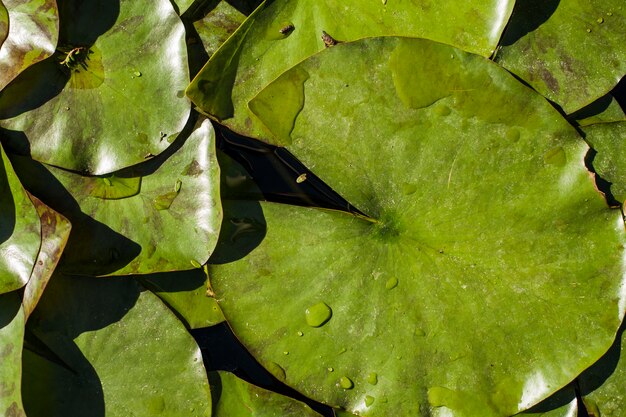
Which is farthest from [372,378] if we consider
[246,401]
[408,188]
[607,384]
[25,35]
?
[25,35]

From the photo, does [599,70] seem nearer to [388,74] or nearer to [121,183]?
[388,74]

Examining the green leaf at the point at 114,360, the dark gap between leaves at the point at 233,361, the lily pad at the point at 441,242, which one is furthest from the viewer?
the dark gap between leaves at the point at 233,361

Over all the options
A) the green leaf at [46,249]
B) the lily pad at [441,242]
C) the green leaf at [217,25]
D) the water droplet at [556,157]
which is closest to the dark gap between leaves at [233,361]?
the lily pad at [441,242]

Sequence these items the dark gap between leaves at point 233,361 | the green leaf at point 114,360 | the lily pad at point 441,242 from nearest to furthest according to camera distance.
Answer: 1. the lily pad at point 441,242
2. the green leaf at point 114,360
3. the dark gap between leaves at point 233,361

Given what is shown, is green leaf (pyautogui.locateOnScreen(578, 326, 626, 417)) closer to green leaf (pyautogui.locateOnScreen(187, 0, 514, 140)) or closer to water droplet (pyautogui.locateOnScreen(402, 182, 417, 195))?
water droplet (pyautogui.locateOnScreen(402, 182, 417, 195))

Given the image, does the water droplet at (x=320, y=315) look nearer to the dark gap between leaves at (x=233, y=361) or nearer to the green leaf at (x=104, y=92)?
the dark gap between leaves at (x=233, y=361)

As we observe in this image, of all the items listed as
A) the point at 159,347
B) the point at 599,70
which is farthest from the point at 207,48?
the point at 599,70

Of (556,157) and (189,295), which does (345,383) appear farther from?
(556,157)

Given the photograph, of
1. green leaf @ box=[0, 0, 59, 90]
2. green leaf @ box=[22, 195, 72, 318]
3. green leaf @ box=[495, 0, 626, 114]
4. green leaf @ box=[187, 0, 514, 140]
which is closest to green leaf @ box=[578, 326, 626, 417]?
green leaf @ box=[495, 0, 626, 114]
